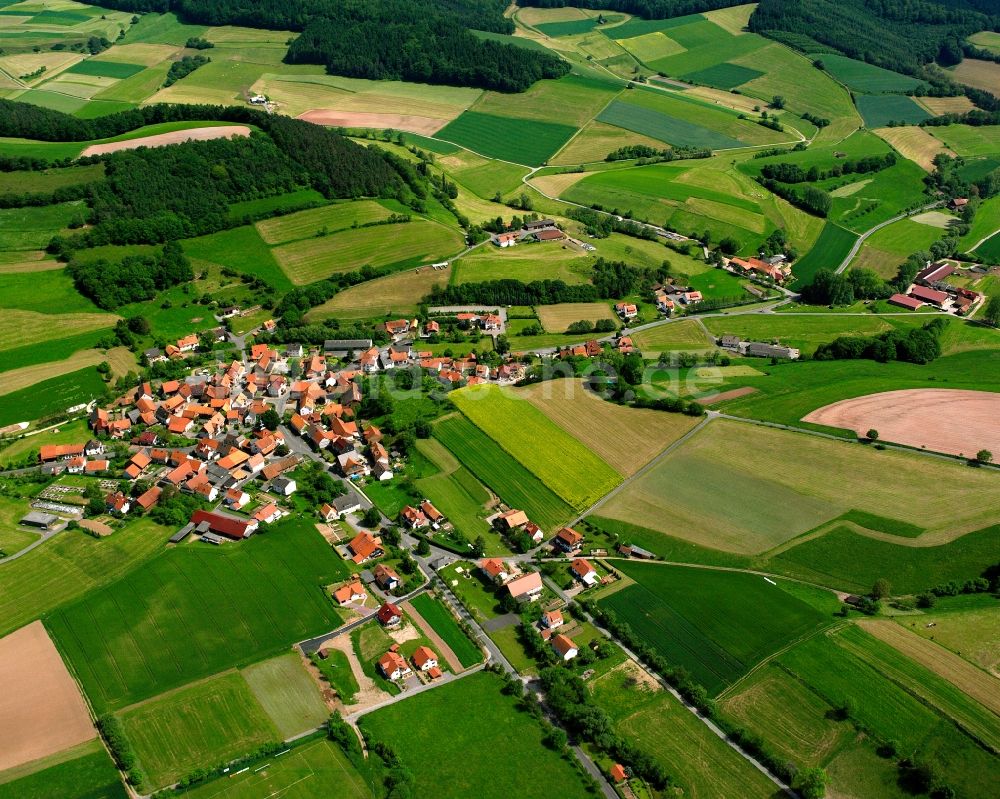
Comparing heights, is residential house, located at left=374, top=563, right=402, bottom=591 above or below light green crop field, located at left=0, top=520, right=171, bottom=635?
below

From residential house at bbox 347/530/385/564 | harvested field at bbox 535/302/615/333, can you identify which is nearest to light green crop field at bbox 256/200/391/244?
harvested field at bbox 535/302/615/333

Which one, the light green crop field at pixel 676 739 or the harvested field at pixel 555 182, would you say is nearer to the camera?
the light green crop field at pixel 676 739

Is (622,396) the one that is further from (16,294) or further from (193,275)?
(16,294)

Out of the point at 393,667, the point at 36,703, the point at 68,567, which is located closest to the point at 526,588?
the point at 393,667

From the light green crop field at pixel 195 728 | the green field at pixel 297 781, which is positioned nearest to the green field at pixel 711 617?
the green field at pixel 297 781

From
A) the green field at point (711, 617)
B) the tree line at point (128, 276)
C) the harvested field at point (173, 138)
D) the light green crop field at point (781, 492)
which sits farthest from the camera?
the harvested field at point (173, 138)

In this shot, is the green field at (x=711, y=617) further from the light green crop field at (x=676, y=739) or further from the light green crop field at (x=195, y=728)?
the light green crop field at (x=195, y=728)

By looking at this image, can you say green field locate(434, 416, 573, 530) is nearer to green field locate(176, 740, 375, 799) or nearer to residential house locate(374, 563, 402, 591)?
residential house locate(374, 563, 402, 591)
